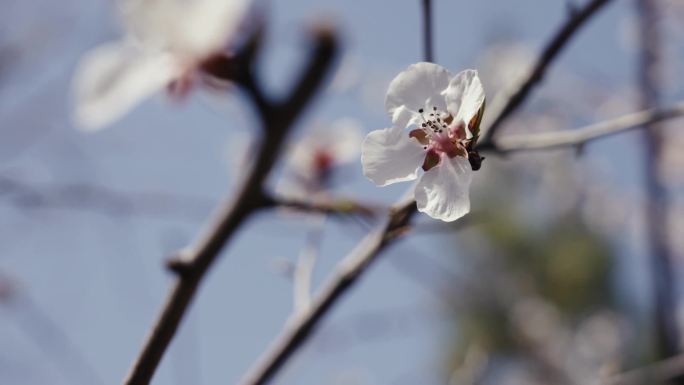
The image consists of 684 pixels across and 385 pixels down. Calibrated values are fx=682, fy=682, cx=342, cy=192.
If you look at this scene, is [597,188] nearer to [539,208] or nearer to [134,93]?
[539,208]

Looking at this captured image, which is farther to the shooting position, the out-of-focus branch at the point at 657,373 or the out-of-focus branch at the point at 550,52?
the out-of-focus branch at the point at 657,373

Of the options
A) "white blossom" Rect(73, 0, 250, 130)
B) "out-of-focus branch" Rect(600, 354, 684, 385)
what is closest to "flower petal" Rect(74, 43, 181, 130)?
"white blossom" Rect(73, 0, 250, 130)

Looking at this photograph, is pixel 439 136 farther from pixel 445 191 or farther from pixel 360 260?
pixel 360 260

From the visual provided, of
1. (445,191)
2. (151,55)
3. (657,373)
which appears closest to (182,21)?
(151,55)

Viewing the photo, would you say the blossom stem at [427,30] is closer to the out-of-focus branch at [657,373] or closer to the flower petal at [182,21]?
the flower petal at [182,21]

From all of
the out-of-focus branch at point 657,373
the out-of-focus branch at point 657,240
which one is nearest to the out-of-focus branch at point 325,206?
the out-of-focus branch at point 657,373
